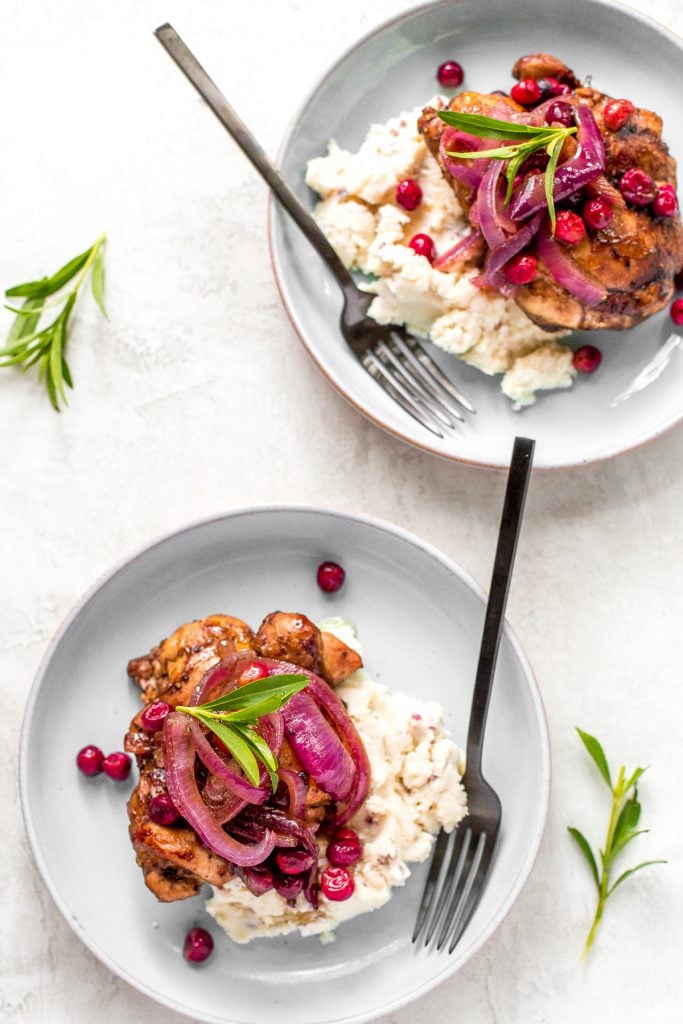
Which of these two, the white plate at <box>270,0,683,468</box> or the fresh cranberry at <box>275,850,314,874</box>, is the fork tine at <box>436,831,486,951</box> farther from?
the white plate at <box>270,0,683,468</box>

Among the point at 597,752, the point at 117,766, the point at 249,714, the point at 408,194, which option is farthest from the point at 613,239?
the point at 117,766

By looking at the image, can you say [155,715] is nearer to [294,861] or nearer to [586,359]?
[294,861]

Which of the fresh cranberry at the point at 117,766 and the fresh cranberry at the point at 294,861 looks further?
the fresh cranberry at the point at 117,766

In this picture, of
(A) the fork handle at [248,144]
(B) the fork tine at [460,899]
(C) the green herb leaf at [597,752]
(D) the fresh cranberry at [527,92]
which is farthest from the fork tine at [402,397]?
(B) the fork tine at [460,899]

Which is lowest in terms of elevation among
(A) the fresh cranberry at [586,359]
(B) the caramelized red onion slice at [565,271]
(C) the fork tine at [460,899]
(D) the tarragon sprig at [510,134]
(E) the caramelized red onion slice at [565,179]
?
(C) the fork tine at [460,899]

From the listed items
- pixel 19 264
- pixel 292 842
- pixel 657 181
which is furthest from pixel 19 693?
pixel 657 181

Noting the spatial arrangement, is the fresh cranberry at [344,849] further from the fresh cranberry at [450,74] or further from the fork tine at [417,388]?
the fresh cranberry at [450,74]
